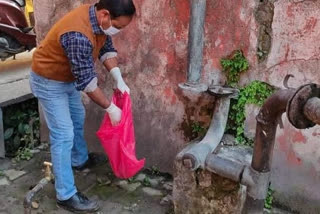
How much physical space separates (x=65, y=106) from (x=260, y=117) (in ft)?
5.98

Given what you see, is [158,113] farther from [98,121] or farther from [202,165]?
[202,165]

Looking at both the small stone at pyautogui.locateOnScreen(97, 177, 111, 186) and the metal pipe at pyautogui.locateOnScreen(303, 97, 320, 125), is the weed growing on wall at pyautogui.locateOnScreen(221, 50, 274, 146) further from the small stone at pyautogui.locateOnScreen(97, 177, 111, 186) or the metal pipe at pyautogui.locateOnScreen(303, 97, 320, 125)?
the metal pipe at pyautogui.locateOnScreen(303, 97, 320, 125)

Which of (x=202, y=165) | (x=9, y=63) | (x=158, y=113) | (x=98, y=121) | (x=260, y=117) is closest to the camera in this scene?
(x=260, y=117)

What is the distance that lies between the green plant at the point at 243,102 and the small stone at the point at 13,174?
2.06 m

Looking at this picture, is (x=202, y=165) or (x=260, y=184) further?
(x=202, y=165)

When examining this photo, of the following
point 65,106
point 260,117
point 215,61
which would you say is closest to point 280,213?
point 215,61

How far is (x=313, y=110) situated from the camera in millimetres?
1769

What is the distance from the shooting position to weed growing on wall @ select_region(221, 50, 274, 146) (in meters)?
3.44

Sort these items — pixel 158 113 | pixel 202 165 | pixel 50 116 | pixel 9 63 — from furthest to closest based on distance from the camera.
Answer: pixel 9 63 → pixel 158 113 → pixel 50 116 → pixel 202 165

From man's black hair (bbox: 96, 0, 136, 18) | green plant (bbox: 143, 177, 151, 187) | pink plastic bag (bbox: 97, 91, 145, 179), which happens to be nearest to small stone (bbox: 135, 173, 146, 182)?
green plant (bbox: 143, 177, 151, 187)

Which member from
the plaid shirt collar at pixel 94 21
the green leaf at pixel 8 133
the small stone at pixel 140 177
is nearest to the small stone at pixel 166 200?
the small stone at pixel 140 177

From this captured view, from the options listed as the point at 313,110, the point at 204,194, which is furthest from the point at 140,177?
the point at 313,110

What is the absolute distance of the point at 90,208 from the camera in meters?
3.53

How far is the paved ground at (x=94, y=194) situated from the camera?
11.8ft
